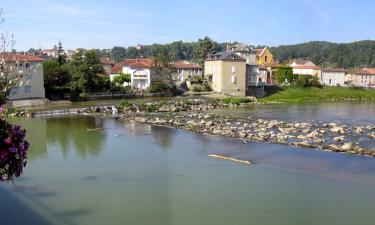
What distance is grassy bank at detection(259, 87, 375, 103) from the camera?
184 ft

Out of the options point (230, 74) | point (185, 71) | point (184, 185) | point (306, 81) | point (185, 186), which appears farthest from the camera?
point (306, 81)

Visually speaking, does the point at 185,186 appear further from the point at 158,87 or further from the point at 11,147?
the point at 158,87

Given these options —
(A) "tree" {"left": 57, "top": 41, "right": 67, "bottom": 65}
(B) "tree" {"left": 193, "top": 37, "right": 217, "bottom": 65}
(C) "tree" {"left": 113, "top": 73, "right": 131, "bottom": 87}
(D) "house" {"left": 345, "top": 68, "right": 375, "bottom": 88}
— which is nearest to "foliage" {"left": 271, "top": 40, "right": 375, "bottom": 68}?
(D) "house" {"left": 345, "top": 68, "right": 375, "bottom": 88}

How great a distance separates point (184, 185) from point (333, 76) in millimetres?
69636

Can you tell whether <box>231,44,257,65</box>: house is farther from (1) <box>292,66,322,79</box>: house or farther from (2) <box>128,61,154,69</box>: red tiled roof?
(2) <box>128,61,154,69</box>: red tiled roof

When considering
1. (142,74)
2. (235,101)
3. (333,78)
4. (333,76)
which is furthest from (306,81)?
(142,74)

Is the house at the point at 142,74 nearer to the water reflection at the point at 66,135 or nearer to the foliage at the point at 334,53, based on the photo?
the water reflection at the point at 66,135

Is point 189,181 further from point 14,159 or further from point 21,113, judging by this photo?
point 21,113

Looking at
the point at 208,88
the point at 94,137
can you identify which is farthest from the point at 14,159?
the point at 208,88

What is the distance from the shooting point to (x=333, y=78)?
7862cm

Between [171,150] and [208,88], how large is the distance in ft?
117

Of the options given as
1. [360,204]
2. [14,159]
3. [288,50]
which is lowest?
[360,204]

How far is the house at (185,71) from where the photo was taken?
62.1 m

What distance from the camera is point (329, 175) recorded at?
16.6 m
